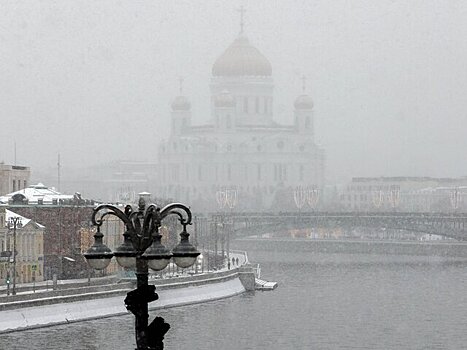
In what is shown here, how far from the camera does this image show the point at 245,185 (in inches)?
5930

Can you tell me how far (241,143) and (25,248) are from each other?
340 ft

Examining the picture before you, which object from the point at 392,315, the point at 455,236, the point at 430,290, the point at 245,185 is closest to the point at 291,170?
the point at 245,185

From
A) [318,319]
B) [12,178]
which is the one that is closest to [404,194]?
[12,178]

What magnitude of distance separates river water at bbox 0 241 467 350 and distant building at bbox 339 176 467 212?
2734 inches

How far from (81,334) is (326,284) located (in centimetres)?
2389

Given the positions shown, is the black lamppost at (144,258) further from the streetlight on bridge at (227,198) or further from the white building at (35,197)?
the streetlight on bridge at (227,198)

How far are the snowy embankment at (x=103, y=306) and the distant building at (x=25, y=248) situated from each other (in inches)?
189

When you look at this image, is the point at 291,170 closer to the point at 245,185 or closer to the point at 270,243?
the point at 245,185

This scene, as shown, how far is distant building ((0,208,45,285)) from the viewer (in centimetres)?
4700

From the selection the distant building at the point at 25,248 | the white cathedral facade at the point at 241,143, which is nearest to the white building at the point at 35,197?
the distant building at the point at 25,248

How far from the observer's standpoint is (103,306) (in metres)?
42.0

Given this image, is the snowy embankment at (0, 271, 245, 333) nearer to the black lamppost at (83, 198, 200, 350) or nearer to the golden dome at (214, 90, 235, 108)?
the black lamppost at (83, 198, 200, 350)

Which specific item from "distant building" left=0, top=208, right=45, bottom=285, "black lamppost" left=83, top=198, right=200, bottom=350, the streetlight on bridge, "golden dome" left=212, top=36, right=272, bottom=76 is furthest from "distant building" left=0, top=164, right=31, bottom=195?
"golden dome" left=212, top=36, right=272, bottom=76

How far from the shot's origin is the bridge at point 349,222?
277ft
